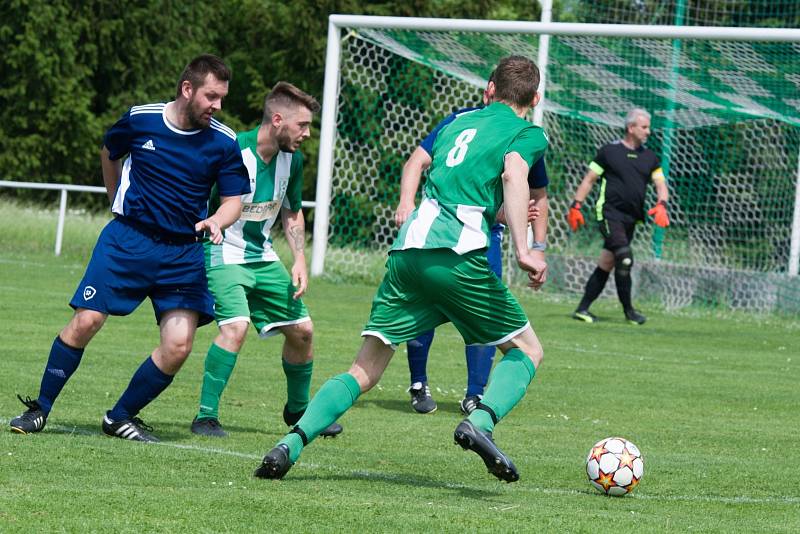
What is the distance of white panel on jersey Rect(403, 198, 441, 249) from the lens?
591cm

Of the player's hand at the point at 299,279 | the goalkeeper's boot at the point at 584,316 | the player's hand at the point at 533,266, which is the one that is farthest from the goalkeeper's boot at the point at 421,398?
the goalkeeper's boot at the point at 584,316

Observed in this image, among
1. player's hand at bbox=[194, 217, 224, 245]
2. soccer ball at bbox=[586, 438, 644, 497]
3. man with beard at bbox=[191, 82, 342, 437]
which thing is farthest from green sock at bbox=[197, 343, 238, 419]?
soccer ball at bbox=[586, 438, 644, 497]

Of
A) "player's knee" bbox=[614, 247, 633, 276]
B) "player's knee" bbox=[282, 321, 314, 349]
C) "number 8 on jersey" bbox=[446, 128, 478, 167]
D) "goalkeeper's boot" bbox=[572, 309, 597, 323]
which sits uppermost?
"number 8 on jersey" bbox=[446, 128, 478, 167]

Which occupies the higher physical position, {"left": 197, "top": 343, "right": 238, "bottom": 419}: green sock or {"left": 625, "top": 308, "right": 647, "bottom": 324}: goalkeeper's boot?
{"left": 197, "top": 343, "right": 238, "bottom": 419}: green sock

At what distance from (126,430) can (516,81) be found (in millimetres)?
2584

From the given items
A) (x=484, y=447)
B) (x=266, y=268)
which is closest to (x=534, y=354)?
(x=484, y=447)

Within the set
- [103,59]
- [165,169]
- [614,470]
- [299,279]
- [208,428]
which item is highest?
[165,169]

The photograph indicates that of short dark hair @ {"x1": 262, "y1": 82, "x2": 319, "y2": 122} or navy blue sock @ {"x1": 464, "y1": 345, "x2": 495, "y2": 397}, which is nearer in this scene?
short dark hair @ {"x1": 262, "y1": 82, "x2": 319, "y2": 122}

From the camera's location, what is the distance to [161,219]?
6656 millimetres

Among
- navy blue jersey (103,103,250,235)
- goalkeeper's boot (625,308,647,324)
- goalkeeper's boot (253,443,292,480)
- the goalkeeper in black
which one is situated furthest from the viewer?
goalkeeper's boot (625,308,647,324)

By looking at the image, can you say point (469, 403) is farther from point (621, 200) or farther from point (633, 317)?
point (633, 317)

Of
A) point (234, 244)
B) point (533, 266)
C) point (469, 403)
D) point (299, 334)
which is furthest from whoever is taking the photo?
point (469, 403)

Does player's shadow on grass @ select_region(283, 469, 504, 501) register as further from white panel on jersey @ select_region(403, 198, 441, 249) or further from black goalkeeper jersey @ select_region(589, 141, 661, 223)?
black goalkeeper jersey @ select_region(589, 141, 661, 223)

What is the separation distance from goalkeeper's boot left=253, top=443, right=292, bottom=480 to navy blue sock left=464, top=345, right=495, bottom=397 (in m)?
3.01
